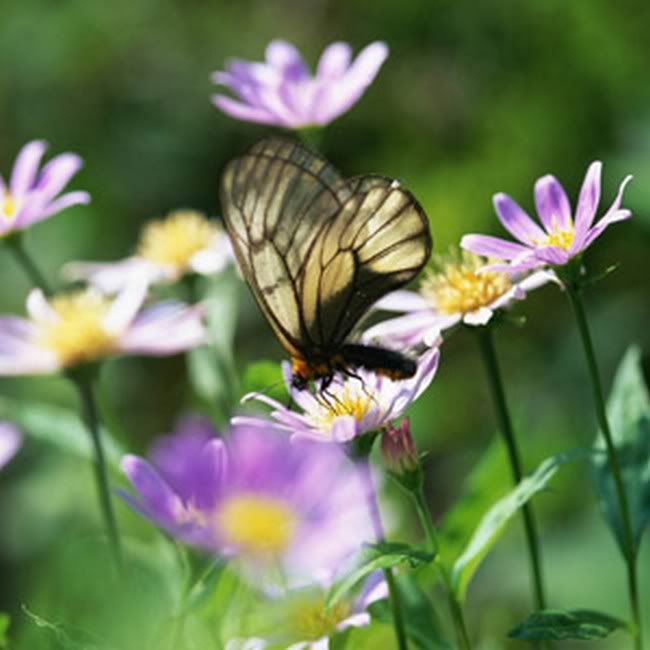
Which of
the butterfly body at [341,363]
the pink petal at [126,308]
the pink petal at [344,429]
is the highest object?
the pink petal at [126,308]

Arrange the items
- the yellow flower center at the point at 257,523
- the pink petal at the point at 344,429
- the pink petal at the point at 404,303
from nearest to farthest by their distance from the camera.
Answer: the yellow flower center at the point at 257,523 < the pink petal at the point at 344,429 < the pink petal at the point at 404,303

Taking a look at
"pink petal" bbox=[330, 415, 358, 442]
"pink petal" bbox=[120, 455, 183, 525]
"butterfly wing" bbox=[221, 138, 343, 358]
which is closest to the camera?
"pink petal" bbox=[120, 455, 183, 525]

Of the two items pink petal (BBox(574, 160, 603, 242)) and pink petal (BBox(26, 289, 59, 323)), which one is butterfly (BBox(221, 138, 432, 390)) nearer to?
pink petal (BBox(574, 160, 603, 242))

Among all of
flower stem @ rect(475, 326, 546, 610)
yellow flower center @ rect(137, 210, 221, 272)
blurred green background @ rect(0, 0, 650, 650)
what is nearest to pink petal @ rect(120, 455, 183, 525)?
flower stem @ rect(475, 326, 546, 610)

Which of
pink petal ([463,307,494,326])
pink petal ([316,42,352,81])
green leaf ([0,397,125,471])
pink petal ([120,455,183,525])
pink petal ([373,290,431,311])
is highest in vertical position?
pink petal ([316,42,352,81])

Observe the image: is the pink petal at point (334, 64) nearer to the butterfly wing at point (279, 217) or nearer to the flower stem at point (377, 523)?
the butterfly wing at point (279, 217)

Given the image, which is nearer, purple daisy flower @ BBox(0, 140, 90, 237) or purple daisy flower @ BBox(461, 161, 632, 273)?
purple daisy flower @ BBox(461, 161, 632, 273)

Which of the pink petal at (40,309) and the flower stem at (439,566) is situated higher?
the pink petal at (40,309)

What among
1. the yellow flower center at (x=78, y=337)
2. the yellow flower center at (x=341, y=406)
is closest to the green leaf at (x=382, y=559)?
the yellow flower center at (x=341, y=406)
